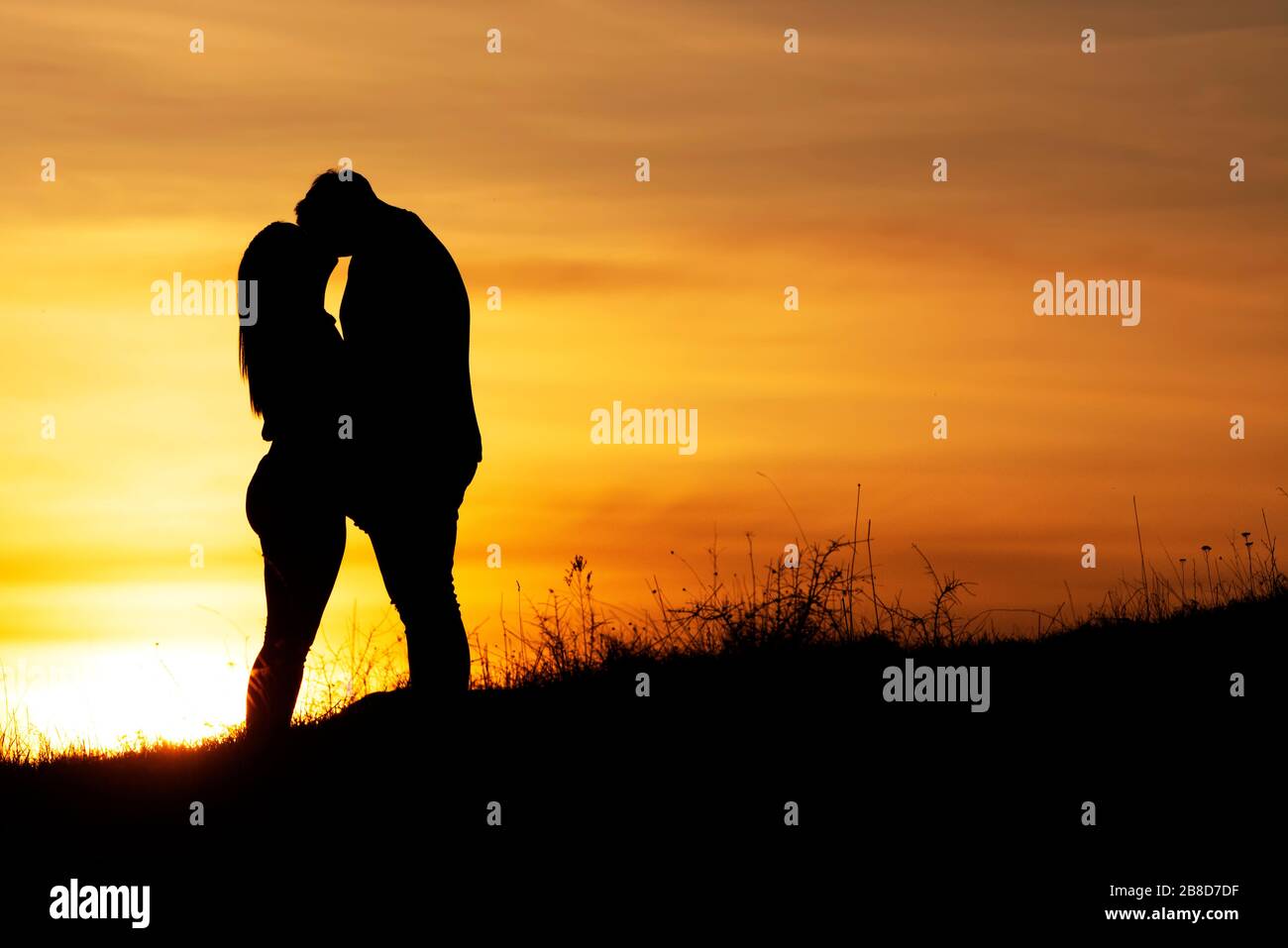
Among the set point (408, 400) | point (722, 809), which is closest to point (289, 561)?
point (408, 400)

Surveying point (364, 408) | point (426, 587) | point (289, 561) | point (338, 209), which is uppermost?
point (338, 209)

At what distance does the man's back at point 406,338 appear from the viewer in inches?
261

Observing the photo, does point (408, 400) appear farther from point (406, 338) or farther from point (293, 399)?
point (293, 399)

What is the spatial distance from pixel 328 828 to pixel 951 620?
13.3 feet

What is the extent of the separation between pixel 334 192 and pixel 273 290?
50 centimetres

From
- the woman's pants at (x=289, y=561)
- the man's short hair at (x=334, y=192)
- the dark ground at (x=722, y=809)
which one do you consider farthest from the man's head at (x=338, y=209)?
the dark ground at (x=722, y=809)

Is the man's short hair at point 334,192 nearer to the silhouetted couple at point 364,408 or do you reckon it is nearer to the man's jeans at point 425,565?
the silhouetted couple at point 364,408

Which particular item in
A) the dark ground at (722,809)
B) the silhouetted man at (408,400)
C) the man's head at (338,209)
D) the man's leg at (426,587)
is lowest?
the dark ground at (722,809)

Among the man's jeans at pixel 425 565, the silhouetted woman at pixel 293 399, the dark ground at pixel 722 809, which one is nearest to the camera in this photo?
the dark ground at pixel 722 809

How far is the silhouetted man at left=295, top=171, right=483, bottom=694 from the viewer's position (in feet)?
21.8

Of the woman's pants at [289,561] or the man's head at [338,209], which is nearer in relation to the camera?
the man's head at [338,209]

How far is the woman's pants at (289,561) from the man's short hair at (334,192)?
108 centimetres

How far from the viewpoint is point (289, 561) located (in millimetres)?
6961
